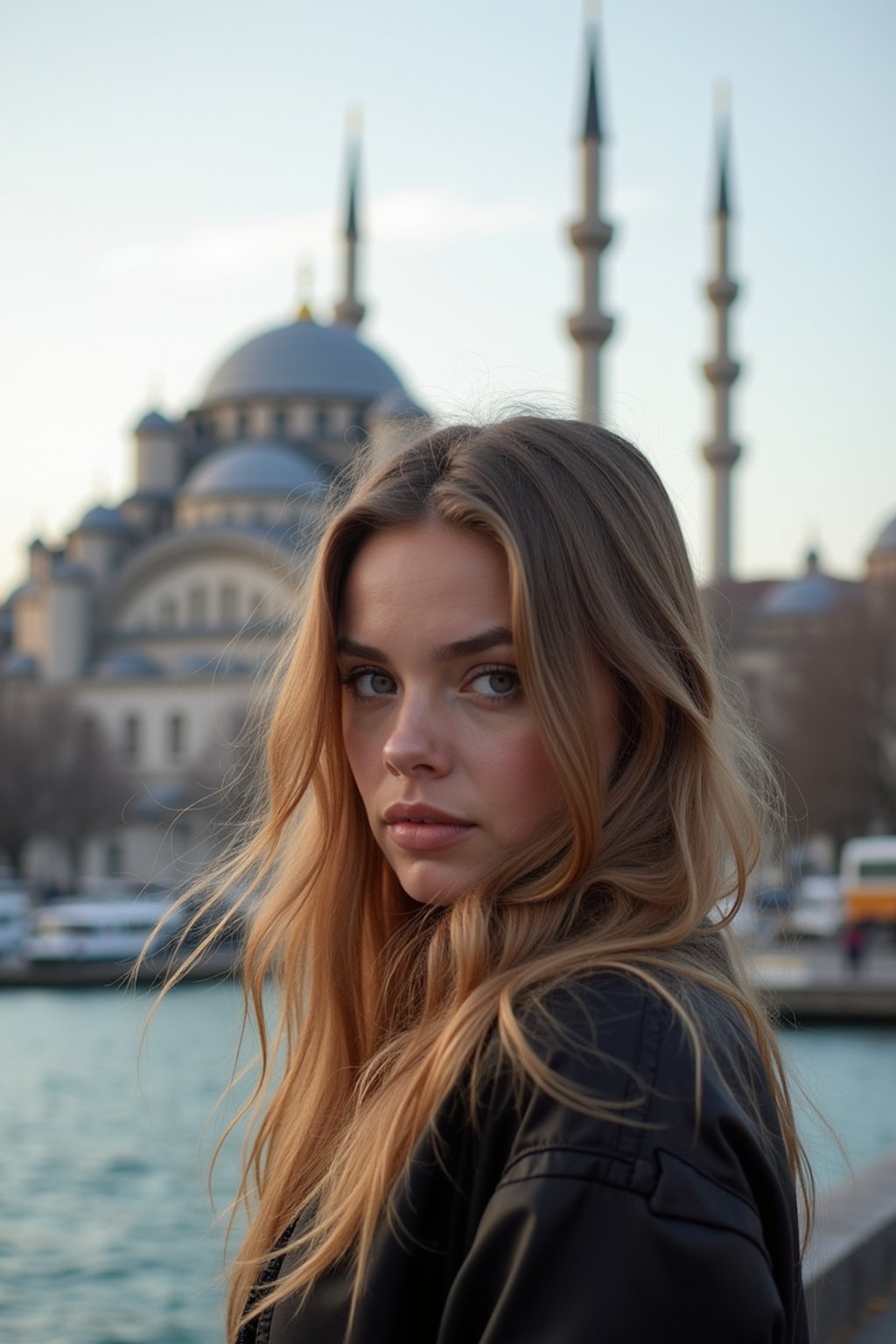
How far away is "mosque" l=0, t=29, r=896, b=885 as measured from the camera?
167ft

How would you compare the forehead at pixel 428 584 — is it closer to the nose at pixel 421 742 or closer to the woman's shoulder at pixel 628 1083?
the nose at pixel 421 742

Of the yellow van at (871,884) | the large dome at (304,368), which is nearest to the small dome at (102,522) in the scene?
the large dome at (304,368)

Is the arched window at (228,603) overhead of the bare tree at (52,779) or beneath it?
overhead

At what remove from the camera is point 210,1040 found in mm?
20516

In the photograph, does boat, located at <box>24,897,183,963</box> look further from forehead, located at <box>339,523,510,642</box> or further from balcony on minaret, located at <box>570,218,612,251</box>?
forehead, located at <box>339,523,510,642</box>

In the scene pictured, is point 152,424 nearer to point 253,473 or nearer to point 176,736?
point 253,473

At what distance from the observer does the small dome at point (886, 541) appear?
5197 cm

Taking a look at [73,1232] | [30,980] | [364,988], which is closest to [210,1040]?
[30,980]

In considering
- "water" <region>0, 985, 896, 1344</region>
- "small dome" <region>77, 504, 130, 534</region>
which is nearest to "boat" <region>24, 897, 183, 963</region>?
"water" <region>0, 985, 896, 1344</region>

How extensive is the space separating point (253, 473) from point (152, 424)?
8350 millimetres

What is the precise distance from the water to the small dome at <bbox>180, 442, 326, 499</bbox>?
38.4 m

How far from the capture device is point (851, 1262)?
5.17m

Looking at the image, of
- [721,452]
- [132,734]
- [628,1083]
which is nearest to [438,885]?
[628,1083]

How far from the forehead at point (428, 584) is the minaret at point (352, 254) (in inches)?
2675
